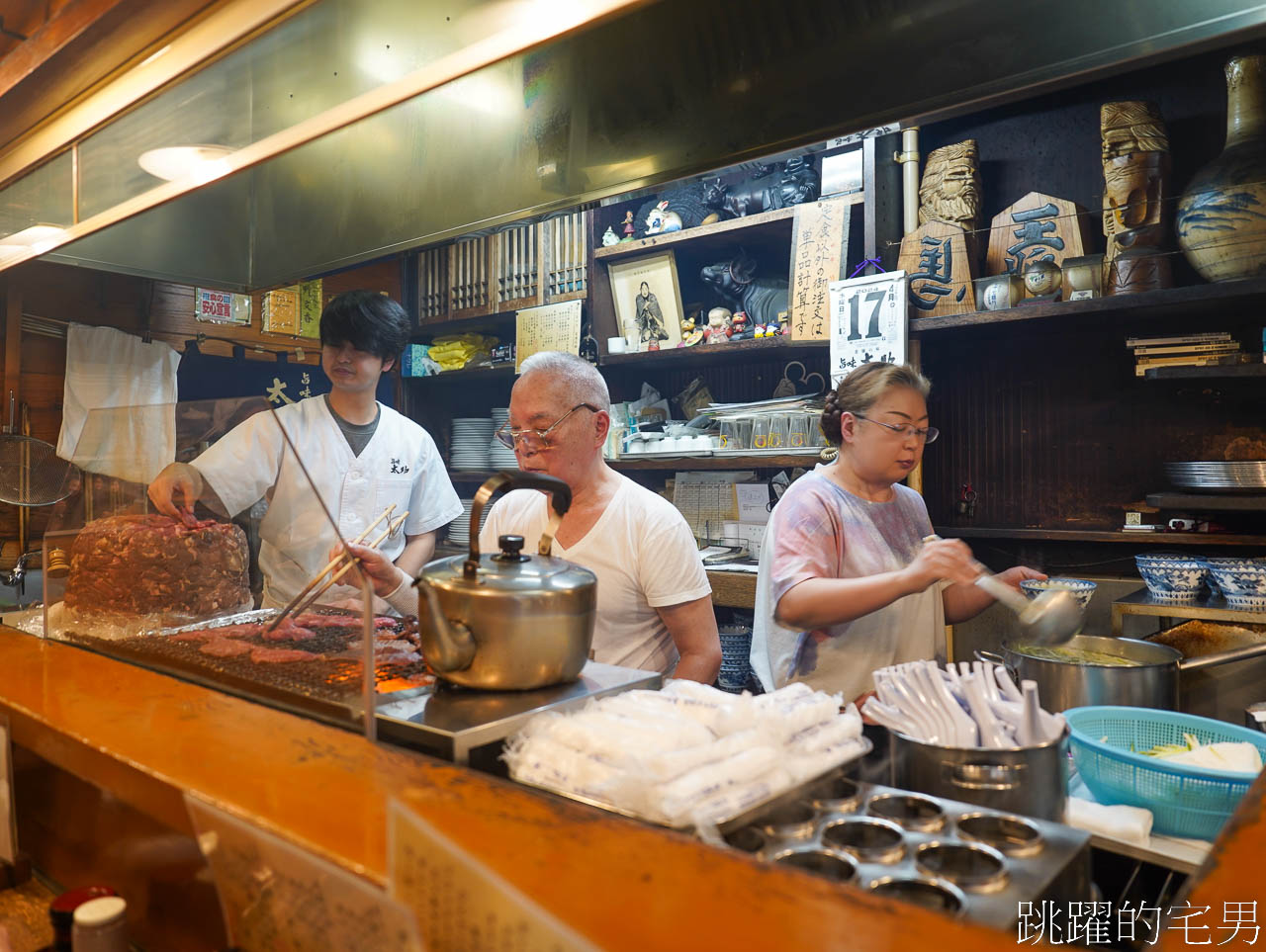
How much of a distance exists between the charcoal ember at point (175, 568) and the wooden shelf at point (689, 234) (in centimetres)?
279

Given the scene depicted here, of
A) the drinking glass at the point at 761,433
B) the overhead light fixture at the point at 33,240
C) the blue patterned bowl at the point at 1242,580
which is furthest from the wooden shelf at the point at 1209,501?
the overhead light fixture at the point at 33,240

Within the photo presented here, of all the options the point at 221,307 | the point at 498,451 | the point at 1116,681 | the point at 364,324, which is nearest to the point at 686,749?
the point at 1116,681

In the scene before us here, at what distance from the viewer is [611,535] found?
2.15 metres

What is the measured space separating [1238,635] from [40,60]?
3366mm

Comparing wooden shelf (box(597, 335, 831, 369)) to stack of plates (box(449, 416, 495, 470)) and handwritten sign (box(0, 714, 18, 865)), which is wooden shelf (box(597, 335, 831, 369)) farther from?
handwritten sign (box(0, 714, 18, 865))

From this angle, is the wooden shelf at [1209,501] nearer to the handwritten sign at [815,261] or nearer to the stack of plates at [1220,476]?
the stack of plates at [1220,476]

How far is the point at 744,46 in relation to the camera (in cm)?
156

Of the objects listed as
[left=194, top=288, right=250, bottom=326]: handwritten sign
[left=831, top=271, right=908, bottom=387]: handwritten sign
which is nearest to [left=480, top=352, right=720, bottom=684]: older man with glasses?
[left=831, top=271, right=908, bottom=387]: handwritten sign

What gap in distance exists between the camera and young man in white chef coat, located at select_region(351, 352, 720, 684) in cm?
211

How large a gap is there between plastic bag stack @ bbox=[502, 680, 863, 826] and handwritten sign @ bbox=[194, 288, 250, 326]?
13.5ft

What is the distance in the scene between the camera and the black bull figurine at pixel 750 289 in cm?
389

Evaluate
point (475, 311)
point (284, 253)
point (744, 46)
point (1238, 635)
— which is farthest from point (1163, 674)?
point (475, 311)

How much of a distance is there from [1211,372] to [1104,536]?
708 mm

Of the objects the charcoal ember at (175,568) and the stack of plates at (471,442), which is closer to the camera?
the charcoal ember at (175,568)
